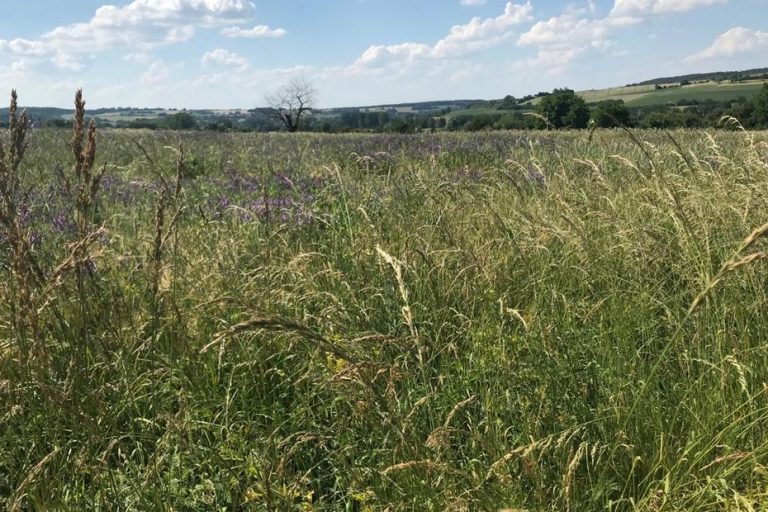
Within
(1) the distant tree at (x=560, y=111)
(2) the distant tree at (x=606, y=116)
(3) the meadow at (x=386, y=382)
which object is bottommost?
(3) the meadow at (x=386, y=382)

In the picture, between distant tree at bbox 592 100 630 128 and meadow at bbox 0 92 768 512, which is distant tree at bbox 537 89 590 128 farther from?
meadow at bbox 0 92 768 512

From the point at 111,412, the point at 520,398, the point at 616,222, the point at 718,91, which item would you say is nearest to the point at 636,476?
the point at 520,398

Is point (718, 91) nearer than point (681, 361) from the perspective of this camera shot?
No

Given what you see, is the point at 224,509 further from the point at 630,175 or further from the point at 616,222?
the point at 630,175

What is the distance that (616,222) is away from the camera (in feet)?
8.89

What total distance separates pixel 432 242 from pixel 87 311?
1.81 m

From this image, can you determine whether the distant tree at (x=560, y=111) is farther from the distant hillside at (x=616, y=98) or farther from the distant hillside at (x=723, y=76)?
the distant hillside at (x=723, y=76)

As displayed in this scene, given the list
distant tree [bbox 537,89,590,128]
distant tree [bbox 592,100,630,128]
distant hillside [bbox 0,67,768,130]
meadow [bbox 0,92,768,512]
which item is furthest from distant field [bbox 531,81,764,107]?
meadow [bbox 0,92,768,512]

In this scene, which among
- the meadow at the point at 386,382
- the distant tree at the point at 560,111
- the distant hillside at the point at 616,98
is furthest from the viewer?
the distant hillside at the point at 616,98

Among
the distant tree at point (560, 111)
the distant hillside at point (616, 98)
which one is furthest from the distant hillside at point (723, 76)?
the distant tree at point (560, 111)

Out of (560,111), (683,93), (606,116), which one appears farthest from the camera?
(683,93)

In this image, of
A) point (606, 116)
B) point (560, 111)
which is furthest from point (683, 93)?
point (606, 116)

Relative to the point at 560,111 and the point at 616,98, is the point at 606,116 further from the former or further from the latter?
the point at 616,98

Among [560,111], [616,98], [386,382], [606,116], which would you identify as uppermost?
[616,98]
